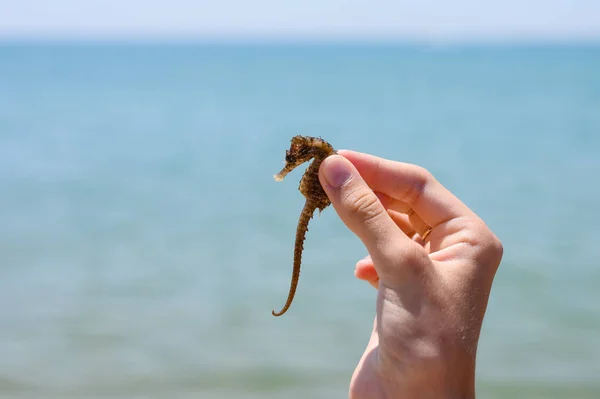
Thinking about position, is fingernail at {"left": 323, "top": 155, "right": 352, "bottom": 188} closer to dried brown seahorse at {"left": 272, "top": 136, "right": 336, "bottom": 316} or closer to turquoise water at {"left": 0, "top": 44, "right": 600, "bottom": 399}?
dried brown seahorse at {"left": 272, "top": 136, "right": 336, "bottom": 316}

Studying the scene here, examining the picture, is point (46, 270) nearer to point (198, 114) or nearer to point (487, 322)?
point (487, 322)

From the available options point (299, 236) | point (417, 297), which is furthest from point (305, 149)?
point (417, 297)

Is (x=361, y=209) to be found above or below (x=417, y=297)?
above

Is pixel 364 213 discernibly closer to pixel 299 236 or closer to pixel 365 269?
pixel 299 236

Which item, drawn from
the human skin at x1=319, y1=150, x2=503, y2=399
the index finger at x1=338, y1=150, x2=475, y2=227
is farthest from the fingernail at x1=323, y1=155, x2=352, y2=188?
the index finger at x1=338, y1=150, x2=475, y2=227

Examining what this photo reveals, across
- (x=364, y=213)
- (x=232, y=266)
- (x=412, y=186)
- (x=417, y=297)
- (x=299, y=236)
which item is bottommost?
(x=417, y=297)

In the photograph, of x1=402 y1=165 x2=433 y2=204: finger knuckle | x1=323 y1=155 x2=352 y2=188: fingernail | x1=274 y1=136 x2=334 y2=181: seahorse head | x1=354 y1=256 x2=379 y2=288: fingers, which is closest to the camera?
x1=323 y1=155 x2=352 y2=188: fingernail

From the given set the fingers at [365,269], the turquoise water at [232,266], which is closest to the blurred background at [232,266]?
the turquoise water at [232,266]
